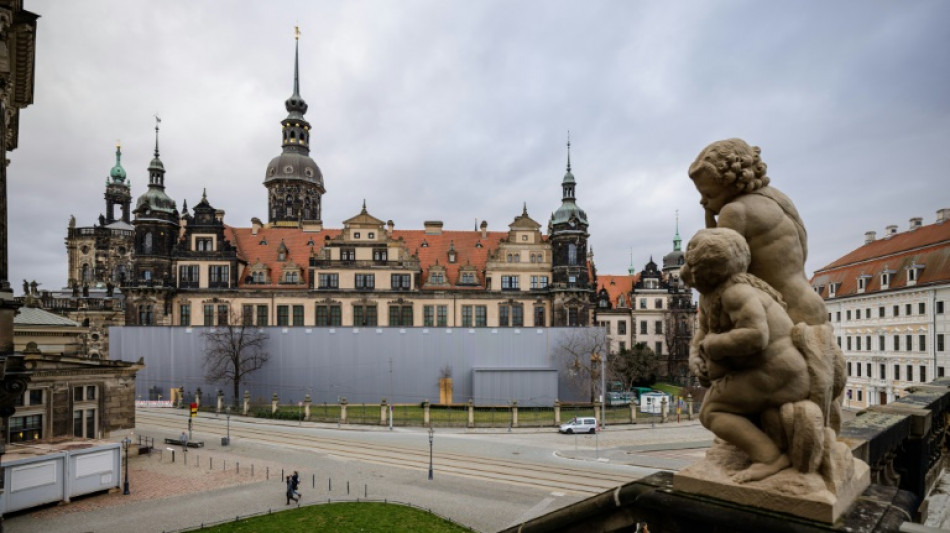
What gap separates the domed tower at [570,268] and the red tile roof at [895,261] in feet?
69.7

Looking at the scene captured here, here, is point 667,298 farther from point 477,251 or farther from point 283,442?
point 283,442

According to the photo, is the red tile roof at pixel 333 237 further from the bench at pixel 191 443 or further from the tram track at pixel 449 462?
the bench at pixel 191 443

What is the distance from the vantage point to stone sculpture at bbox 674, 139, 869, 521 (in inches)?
113

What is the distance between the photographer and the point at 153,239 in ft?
163

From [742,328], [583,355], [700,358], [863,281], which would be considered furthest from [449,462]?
[863,281]

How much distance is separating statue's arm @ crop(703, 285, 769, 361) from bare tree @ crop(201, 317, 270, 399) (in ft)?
148

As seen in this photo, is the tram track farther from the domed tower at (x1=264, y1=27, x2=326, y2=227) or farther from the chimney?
the domed tower at (x1=264, y1=27, x2=326, y2=227)

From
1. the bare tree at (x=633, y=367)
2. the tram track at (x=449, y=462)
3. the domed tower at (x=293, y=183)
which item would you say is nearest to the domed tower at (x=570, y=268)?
the bare tree at (x=633, y=367)

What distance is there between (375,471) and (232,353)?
80.4 ft

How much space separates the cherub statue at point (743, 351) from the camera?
3.04 metres

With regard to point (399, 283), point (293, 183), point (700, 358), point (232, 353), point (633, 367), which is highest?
point (293, 183)

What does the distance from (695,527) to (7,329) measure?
16644mm

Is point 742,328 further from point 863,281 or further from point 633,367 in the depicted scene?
point 633,367

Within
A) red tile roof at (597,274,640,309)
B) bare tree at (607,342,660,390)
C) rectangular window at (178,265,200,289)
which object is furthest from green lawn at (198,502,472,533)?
red tile roof at (597,274,640,309)
